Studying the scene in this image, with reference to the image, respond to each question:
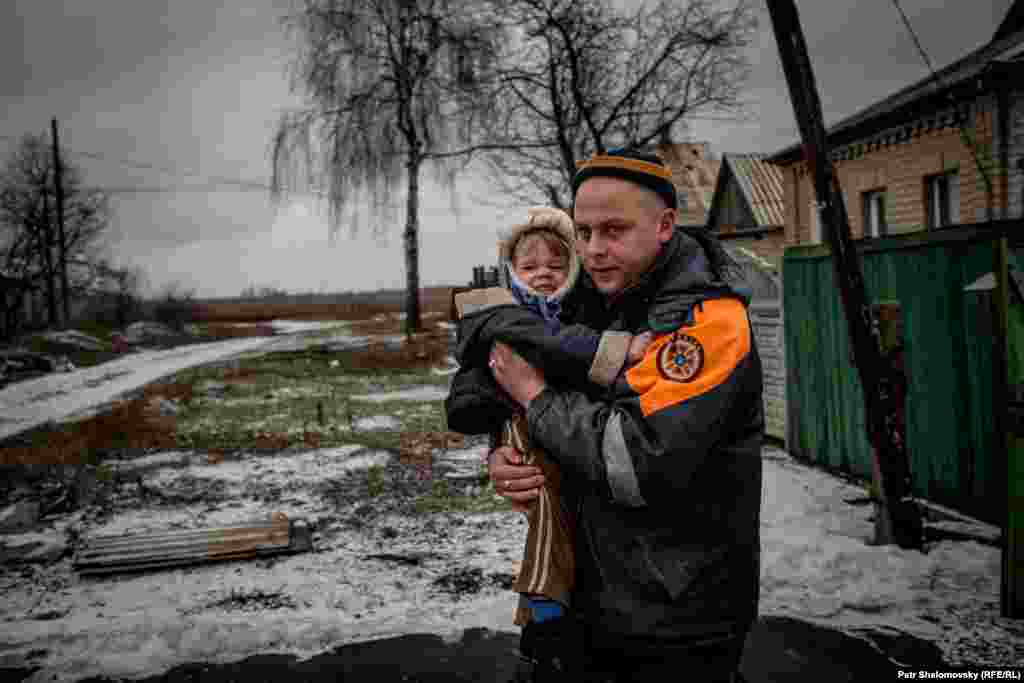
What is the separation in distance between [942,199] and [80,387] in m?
18.8

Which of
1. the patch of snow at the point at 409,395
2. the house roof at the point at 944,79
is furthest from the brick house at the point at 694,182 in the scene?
the patch of snow at the point at 409,395

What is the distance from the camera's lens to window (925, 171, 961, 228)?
45.0 ft

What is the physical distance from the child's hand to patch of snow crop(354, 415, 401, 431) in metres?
8.88

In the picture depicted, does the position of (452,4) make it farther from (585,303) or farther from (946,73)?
(585,303)

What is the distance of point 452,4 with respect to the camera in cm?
1989

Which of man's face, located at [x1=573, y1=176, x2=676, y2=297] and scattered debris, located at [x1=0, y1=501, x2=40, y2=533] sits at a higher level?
man's face, located at [x1=573, y1=176, x2=676, y2=297]

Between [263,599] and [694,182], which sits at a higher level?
[694,182]

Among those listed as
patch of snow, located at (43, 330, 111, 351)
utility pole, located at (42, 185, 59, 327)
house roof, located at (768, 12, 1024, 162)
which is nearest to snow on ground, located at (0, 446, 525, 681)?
house roof, located at (768, 12, 1024, 162)

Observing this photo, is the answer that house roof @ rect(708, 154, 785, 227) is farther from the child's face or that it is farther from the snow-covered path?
the child's face

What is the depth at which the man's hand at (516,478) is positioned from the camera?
171 centimetres

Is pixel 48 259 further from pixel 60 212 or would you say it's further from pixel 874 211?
pixel 874 211

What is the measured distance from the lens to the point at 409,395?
43.1 ft

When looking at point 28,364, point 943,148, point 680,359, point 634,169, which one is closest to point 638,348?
point 680,359

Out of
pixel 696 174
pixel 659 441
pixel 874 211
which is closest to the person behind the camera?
pixel 659 441
